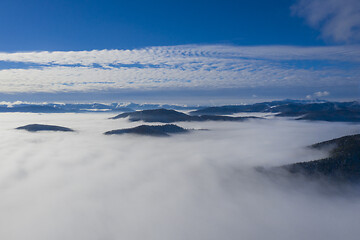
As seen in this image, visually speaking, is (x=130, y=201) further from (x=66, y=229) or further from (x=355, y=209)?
(x=355, y=209)

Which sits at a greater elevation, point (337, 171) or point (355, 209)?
point (337, 171)

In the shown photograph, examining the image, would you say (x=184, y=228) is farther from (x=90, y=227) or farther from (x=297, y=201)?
(x=297, y=201)

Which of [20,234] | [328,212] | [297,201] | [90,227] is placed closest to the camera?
[20,234]

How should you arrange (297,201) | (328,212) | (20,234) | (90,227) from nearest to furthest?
(20,234), (90,227), (328,212), (297,201)

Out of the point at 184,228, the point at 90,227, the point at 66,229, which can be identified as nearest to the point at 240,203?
the point at 184,228

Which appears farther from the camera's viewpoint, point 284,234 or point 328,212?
point 328,212

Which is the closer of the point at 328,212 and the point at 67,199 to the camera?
the point at 328,212

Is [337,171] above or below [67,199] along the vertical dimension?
above

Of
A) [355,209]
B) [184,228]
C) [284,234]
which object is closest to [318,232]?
[284,234]

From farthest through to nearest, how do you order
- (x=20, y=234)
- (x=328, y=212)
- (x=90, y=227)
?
(x=328, y=212), (x=90, y=227), (x=20, y=234)
